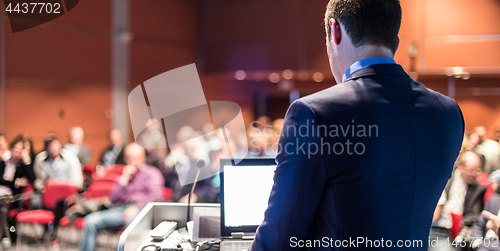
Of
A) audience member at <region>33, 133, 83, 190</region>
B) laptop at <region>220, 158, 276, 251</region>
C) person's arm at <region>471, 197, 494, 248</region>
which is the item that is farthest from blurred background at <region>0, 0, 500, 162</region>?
laptop at <region>220, 158, 276, 251</region>

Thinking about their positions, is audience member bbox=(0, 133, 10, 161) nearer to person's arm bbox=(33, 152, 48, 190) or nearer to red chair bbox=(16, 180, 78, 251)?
person's arm bbox=(33, 152, 48, 190)

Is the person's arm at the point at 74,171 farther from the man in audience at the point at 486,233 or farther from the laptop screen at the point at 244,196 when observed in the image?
the man in audience at the point at 486,233

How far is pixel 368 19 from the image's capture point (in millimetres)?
751

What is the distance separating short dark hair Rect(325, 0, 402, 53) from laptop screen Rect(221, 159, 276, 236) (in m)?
1.00

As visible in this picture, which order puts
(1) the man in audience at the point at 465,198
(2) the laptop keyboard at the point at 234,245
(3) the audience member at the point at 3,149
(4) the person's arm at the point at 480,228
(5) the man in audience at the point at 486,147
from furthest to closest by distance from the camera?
1. (5) the man in audience at the point at 486,147
2. (3) the audience member at the point at 3,149
3. (1) the man in audience at the point at 465,198
4. (4) the person's arm at the point at 480,228
5. (2) the laptop keyboard at the point at 234,245

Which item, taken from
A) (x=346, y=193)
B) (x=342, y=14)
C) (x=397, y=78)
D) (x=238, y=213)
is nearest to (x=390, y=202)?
(x=346, y=193)

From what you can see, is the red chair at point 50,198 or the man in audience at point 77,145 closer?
the red chair at point 50,198

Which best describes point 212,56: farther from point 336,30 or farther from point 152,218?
point 336,30

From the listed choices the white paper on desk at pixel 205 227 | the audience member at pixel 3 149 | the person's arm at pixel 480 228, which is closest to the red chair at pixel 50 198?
the audience member at pixel 3 149

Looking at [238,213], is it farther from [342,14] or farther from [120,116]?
[120,116]

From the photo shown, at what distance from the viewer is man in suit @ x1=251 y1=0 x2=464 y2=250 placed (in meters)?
0.67

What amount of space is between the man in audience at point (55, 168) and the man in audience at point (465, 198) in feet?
14.1

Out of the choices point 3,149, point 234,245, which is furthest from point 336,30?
point 3,149

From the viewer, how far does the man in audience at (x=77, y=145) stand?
6098mm
